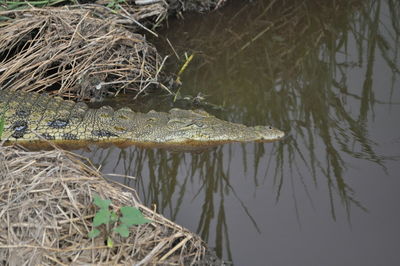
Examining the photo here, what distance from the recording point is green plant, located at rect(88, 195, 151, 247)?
2963mm

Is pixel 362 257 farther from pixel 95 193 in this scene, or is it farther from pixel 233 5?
pixel 233 5

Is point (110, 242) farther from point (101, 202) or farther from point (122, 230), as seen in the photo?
point (101, 202)

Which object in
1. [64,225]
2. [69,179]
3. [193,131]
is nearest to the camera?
[64,225]

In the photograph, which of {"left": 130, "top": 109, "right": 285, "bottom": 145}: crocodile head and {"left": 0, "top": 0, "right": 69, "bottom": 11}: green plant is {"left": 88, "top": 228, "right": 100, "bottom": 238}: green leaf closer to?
{"left": 130, "top": 109, "right": 285, "bottom": 145}: crocodile head

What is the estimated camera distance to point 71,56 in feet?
17.2

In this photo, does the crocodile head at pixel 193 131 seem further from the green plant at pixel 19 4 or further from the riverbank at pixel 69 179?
the green plant at pixel 19 4

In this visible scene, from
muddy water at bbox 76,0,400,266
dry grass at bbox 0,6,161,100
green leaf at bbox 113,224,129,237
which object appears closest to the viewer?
green leaf at bbox 113,224,129,237

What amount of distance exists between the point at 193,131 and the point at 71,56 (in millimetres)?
1332

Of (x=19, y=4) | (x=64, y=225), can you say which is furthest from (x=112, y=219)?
(x=19, y=4)

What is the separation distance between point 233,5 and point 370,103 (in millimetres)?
2379

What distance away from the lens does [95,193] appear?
3.29 m

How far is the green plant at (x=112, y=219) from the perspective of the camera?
296 centimetres

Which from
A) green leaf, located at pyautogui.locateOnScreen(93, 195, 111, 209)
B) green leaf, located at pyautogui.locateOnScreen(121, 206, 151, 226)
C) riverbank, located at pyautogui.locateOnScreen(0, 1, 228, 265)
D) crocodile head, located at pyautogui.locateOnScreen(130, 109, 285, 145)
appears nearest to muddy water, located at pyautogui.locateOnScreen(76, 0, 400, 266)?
crocodile head, located at pyautogui.locateOnScreen(130, 109, 285, 145)

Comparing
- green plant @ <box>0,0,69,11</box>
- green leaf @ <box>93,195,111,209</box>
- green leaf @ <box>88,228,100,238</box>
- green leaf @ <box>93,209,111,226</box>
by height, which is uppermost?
green plant @ <box>0,0,69,11</box>
